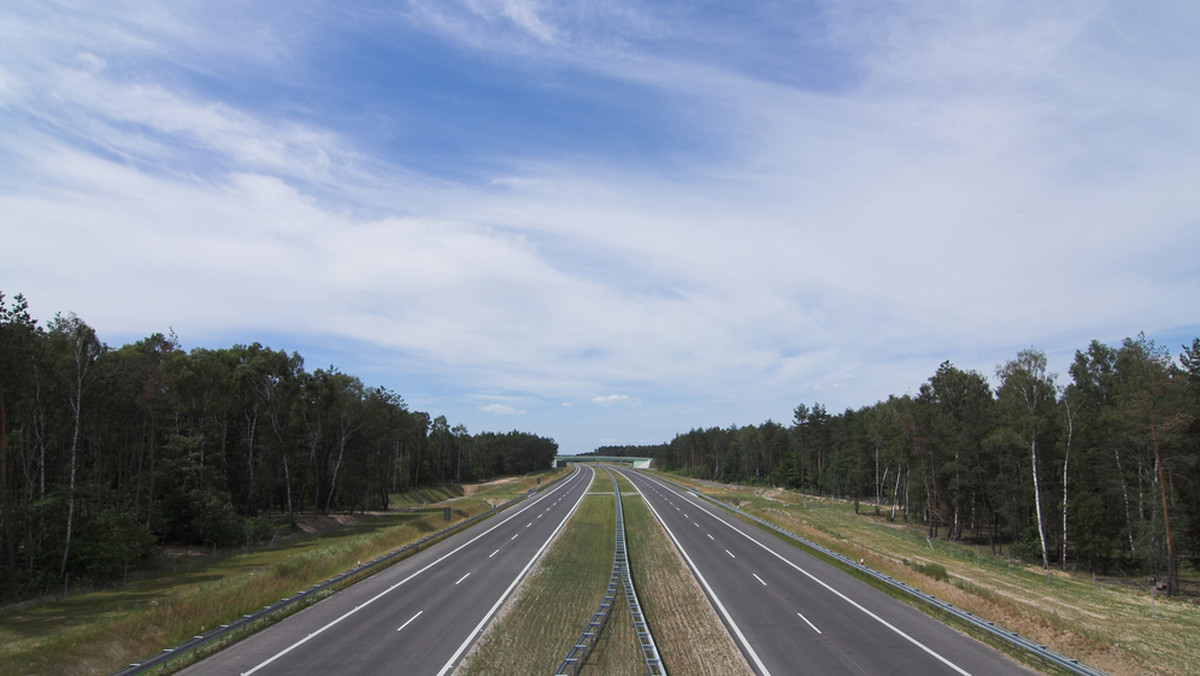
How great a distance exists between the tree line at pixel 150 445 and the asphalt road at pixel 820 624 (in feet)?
125

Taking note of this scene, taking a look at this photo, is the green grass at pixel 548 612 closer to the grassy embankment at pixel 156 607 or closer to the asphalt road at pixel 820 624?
the asphalt road at pixel 820 624

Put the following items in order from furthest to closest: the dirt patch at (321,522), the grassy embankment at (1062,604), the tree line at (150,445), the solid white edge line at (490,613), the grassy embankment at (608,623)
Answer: the dirt patch at (321,522)
the tree line at (150,445)
the grassy embankment at (1062,604)
the grassy embankment at (608,623)
the solid white edge line at (490,613)

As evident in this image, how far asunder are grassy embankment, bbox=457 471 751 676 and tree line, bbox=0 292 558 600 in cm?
2947

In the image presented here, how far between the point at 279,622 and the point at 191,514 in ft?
122

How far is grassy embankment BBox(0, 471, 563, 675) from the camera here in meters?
17.8

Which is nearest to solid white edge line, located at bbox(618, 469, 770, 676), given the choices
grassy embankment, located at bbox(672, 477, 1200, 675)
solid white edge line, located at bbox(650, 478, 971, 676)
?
solid white edge line, located at bbox(650, 478, 971, 676)

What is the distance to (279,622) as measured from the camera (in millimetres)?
22688

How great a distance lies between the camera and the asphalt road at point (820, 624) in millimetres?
17578

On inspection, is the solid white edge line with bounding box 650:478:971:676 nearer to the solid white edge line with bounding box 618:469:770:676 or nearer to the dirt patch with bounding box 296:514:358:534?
the solid white edge line with bounding box 618:469:770:676

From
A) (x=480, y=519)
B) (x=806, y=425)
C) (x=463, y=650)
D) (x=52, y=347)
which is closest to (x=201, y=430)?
(x=52, y=347)

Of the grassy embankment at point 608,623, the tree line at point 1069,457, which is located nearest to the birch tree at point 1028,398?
the tree line at point 1069,457

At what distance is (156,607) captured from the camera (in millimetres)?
22953

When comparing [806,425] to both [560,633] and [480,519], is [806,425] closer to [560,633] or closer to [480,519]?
[480,519]

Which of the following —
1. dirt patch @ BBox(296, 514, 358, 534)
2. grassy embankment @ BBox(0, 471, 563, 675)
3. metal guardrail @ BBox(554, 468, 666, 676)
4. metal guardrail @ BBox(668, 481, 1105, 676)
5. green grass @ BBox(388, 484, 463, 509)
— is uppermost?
metal guardrail @ BBox(668, 481, 1105, 676)
